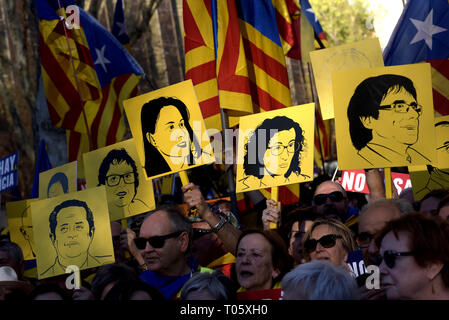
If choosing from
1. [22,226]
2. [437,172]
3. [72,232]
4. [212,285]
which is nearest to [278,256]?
[212,285]

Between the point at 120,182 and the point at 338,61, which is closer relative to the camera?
the point at 120,182

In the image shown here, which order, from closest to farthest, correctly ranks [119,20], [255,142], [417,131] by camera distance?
[417,131], [255,142], [119,20]

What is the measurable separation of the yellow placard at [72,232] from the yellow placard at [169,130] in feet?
1.87

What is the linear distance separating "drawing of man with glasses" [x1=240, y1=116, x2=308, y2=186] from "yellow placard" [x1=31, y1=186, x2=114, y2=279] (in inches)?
41.2

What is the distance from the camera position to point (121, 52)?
9.29 meters

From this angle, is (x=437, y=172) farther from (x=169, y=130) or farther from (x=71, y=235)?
(x=71, y=235)

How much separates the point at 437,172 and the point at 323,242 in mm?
1636

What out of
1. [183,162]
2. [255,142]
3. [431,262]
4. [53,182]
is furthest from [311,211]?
[53,182]

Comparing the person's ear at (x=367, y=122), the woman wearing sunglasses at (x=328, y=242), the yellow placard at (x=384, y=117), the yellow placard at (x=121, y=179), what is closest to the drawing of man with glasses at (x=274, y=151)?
the yellow placard at (x=384, y=117)

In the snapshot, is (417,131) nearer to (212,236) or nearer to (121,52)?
(212,236)

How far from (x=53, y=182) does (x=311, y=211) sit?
2.25 metres

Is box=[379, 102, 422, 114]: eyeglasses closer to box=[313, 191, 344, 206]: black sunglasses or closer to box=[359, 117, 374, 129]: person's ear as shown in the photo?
box=[359, 117, 374, 129]: person's ear

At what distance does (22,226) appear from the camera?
6.71 metres

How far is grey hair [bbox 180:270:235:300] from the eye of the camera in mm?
3689
